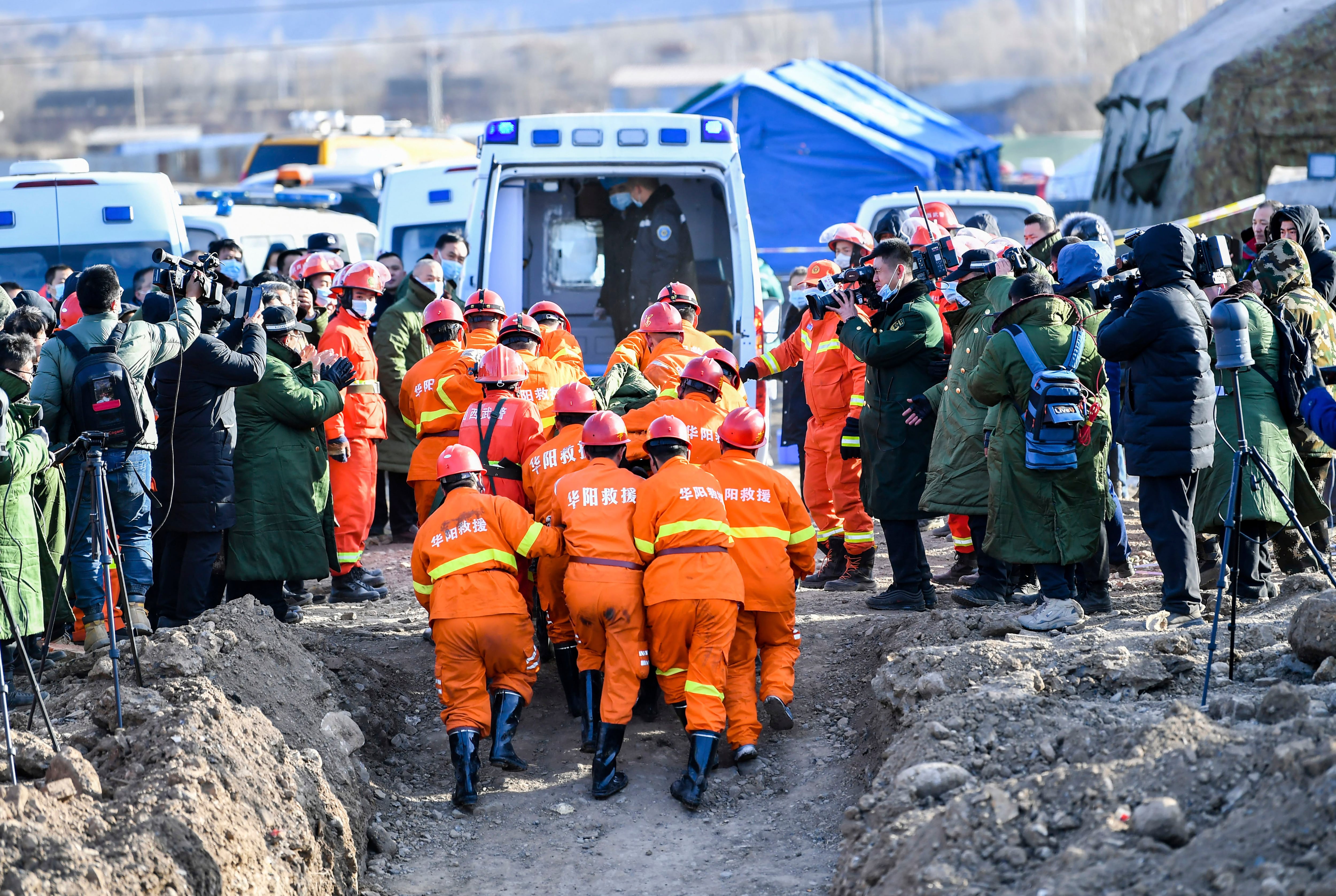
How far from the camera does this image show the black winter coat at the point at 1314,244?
7.80 metres

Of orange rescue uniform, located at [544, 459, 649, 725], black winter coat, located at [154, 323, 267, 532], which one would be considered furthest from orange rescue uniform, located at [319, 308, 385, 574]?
orange rescue uniform, located at [544, 459, 649, 725]

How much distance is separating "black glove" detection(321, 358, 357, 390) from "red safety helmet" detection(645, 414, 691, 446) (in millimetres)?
2104

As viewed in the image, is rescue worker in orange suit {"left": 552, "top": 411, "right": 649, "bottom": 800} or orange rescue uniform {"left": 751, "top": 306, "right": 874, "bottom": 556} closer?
rescue worker in orange suit {"left": 552, "top": 411, "right": 649, "bottom": 800}

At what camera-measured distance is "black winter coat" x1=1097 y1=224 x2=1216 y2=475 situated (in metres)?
6.08

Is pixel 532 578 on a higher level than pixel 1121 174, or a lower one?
lower

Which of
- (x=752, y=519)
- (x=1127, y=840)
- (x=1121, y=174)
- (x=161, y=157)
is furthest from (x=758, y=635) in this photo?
(x=161, y=157)

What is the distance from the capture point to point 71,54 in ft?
264

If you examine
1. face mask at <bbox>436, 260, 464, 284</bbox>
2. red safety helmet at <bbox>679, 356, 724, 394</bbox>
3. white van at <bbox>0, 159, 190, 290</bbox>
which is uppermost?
white van at <bbox>0, 159, 190, 290</bbox>

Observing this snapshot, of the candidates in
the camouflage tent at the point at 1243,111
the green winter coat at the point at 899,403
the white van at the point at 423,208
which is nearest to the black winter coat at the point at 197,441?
the green winter coat at the point at 899,403

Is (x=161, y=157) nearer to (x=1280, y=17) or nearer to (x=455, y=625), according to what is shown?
(x=1280, y=17)

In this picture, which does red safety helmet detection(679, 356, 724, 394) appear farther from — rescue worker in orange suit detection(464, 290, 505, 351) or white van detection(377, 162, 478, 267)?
white van detection(377, 162, 478, 267)

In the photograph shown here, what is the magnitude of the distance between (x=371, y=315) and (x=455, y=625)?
3.80m

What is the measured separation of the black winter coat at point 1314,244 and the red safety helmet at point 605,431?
3.91m

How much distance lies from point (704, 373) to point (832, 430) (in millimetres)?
1521
